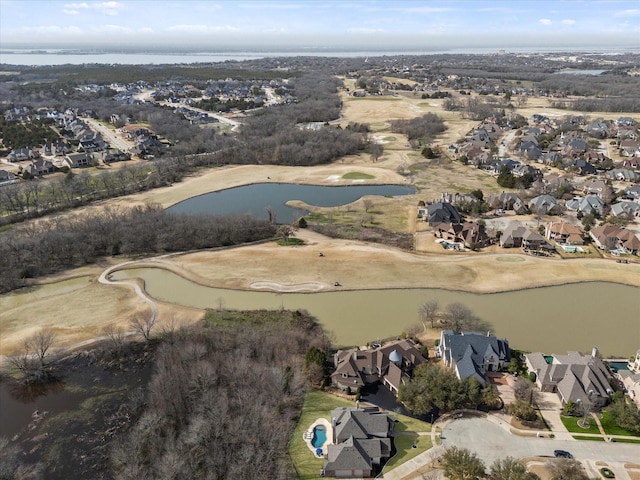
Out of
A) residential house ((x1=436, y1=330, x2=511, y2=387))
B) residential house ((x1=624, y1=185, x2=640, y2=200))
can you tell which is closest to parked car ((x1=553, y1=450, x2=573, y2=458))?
residential house ((x1=436, y1=330, x2=511, y2=387))

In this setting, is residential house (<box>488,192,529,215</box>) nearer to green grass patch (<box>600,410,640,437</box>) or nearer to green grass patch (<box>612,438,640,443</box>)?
green grass patch (<box>600,410,640,437</box>)

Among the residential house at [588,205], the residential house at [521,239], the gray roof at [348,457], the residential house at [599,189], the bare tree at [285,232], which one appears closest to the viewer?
the gray roof at [348,457]

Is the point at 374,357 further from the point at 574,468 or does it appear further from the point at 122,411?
the point at 122,411

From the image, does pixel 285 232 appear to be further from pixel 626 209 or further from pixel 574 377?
pixel 626 209

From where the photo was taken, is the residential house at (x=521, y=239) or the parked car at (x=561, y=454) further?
the residential house at (x=521, y=239)

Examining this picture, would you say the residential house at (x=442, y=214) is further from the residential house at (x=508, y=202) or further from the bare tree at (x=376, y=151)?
the bare tree at (x=376, y=151)

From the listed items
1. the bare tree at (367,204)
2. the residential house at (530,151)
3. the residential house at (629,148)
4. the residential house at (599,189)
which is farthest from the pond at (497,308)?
the residential house at (629,148)

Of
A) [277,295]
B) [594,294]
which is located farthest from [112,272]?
[594,294]
